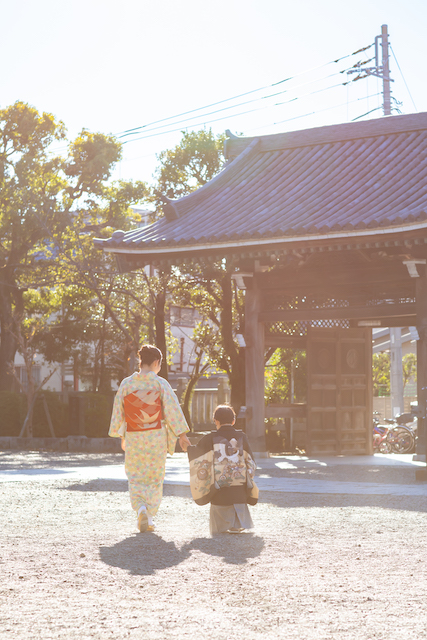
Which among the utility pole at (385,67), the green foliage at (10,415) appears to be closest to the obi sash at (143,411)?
the green foliage at (10,415)

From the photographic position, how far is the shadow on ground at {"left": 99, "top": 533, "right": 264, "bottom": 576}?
5.31 metres

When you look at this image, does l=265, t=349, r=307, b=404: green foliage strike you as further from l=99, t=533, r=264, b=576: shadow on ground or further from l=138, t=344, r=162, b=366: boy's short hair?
l=99, t=533, r=264, b=576: shadow on ground

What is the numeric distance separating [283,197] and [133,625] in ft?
37.2

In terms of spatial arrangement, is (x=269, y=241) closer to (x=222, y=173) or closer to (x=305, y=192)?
(x=305, y=192)

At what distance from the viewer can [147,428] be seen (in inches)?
278

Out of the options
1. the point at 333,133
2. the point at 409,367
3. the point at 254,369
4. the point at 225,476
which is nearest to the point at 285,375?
the point at 333,133

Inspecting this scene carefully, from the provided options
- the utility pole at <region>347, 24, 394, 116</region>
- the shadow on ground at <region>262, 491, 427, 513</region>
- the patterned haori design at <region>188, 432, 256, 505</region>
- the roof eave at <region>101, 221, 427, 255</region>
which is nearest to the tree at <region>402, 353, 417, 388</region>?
the utility pole at <region>347, 24, 394, 116</region>

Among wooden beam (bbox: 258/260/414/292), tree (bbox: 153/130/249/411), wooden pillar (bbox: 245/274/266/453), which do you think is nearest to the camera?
wooden beam (bbox: 258/260/414/292)

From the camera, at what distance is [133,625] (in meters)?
3.83

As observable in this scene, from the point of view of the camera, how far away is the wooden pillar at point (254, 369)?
546 inches

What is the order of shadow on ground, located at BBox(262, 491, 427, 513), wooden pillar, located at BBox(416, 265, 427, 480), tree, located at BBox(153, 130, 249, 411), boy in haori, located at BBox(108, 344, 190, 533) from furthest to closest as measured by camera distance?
tree, located at BBox(153, 130, 249, 411), wooden pillar, located at BBox(416, 265, 427, 480), shadow on ground, located at BBox(262, 491, 427, 513), boy in haori, located at BBox(108, 344, 190, 533)

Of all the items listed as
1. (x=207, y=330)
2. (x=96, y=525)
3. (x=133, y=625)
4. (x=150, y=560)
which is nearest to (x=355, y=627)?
(x=133, y=625)

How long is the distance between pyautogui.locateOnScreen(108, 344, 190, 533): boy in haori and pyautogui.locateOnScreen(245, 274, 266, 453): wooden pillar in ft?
21.9

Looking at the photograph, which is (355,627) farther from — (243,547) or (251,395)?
(251,395)
